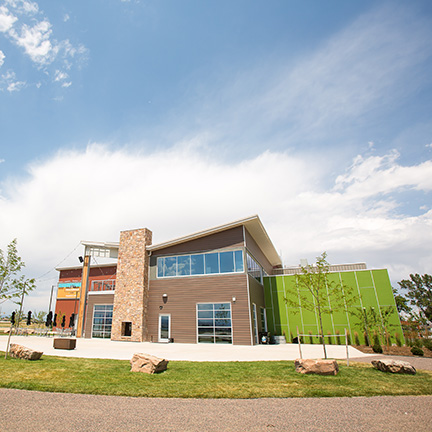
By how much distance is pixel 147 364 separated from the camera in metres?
8.73

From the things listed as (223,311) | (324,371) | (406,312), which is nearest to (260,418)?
(324,371)

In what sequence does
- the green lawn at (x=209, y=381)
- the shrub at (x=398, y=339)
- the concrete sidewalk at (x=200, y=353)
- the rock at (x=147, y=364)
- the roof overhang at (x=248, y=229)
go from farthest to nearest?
the roof overhang at (x=248, y=229)
the shrub at (x=398, y=339)
the concrete sidewalk at (x=200, y=353)
the rock at (x=147, y=364)
the green lawn at (x=209, y=381)

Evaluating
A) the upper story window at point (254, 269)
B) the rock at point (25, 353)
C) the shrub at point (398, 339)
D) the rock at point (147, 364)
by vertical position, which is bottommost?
the shrub at point (398, 339)

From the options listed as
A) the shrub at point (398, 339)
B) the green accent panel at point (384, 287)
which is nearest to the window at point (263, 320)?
the green accent panel at point (384, 287)

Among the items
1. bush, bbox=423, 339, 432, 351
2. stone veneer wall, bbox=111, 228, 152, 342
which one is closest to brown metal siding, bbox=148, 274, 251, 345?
stone veneer wall, bbox=111, 228, 152, 342

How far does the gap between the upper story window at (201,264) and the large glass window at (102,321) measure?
5.78 m

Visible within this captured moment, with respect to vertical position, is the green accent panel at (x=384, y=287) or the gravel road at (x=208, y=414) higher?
the green accent panel at (x=384, y=287)

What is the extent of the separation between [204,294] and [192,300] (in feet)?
3.30

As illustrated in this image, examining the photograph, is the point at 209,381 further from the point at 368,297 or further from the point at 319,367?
the point at 368,297

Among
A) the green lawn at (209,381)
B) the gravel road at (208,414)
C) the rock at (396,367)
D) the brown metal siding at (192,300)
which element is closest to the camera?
the gravel road at (208,414)

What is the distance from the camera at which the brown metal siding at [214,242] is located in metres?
20.8

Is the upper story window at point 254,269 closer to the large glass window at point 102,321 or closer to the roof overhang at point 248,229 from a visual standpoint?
the roof overhang at point 248,229

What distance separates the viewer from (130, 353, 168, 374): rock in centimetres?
862

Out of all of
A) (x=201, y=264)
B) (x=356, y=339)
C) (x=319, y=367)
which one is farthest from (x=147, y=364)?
(x=356, y=339)
